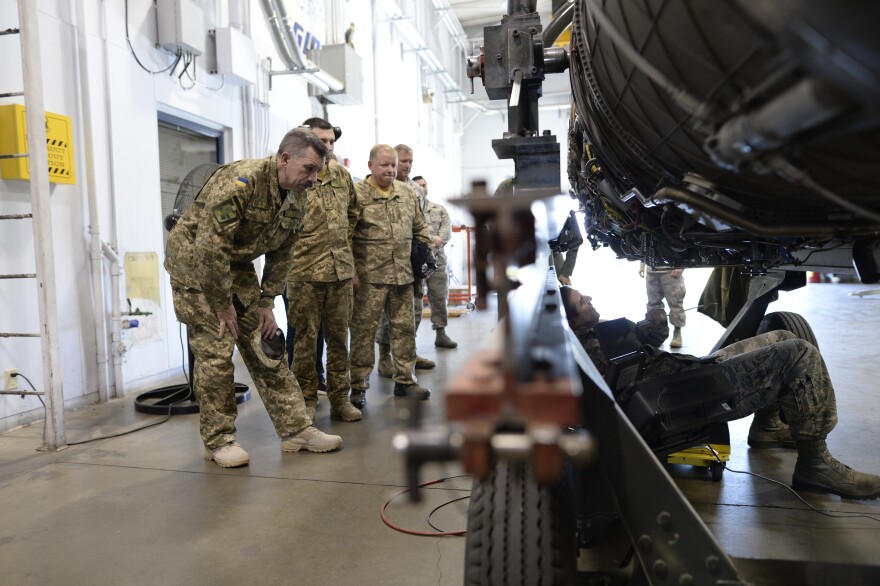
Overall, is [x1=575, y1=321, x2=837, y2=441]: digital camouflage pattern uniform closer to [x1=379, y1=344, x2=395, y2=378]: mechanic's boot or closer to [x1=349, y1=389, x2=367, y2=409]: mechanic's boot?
[x1=349, y1=389, x2=367, y2=409]: mechanic's boot

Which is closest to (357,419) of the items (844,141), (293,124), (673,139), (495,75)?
(495,75)

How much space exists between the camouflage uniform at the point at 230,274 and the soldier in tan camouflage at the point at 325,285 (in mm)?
414

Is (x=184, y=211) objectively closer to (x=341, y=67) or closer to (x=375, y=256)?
(x=375, y=256)

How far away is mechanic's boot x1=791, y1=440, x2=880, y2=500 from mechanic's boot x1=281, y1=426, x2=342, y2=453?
1.87 m

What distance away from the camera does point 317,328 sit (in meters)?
3.36

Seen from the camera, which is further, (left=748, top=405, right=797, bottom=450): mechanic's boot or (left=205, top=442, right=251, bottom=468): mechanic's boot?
(left=748, top=405, right=797, bottom=450): mechanic's boot

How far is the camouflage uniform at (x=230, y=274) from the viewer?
7.98 ft

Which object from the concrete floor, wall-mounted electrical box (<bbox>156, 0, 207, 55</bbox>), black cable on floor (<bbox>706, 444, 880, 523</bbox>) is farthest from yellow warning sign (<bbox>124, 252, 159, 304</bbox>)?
black cable on floor (<bbox>706, 444, 880, 523</bbox>)

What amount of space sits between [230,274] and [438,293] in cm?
328

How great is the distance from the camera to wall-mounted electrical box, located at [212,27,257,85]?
4703 mm

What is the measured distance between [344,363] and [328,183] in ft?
3.22

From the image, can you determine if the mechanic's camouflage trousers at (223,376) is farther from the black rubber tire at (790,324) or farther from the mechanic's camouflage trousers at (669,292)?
the mechanic's camouflage trousers at (669,292)

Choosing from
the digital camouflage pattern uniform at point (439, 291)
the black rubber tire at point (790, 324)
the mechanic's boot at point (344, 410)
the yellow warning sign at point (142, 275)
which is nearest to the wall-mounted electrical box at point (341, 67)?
the digital camouflage pattern uniform at point (439, 291)

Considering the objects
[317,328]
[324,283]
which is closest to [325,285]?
[324,283]
